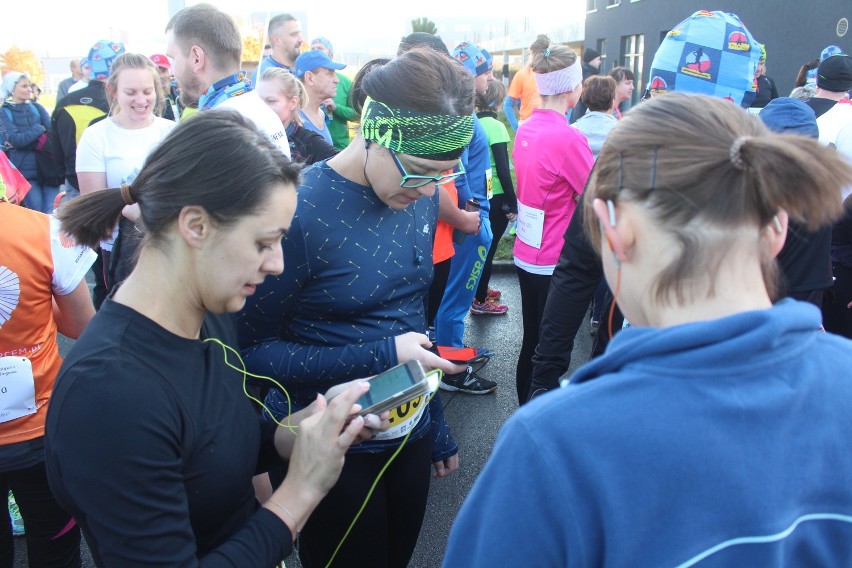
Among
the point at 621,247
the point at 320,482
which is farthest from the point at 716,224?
the point at 320,482

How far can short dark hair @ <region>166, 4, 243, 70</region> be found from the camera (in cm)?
362

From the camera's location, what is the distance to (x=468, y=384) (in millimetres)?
4656

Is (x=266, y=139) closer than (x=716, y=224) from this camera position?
No

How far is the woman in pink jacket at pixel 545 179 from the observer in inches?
141

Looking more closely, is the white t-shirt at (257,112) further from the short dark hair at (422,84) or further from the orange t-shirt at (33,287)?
the short dark hair at (422,84)

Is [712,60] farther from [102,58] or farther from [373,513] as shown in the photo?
[102,58]

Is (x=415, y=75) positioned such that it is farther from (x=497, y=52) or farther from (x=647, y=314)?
(x=497, y=52)

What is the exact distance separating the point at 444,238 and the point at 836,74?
10.4 ft

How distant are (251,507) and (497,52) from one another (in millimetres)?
50275

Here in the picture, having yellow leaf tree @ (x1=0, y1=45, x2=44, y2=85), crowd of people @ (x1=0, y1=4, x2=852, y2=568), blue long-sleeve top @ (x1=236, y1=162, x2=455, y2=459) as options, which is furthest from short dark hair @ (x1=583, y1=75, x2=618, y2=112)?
yellow leaf tree @ (x1=0, y1=45, x2=44, y2=85)

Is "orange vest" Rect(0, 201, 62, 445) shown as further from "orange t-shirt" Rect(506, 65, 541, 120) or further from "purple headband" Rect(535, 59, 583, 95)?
"orange t-shirt" Rect(506, 65, 541, 120)

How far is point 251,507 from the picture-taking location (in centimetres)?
164

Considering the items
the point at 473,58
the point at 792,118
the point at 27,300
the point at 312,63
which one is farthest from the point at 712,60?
the point at 473,58

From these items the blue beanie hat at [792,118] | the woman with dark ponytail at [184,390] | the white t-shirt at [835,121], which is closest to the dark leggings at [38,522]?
the woman with dark ponytail at [184,390]
